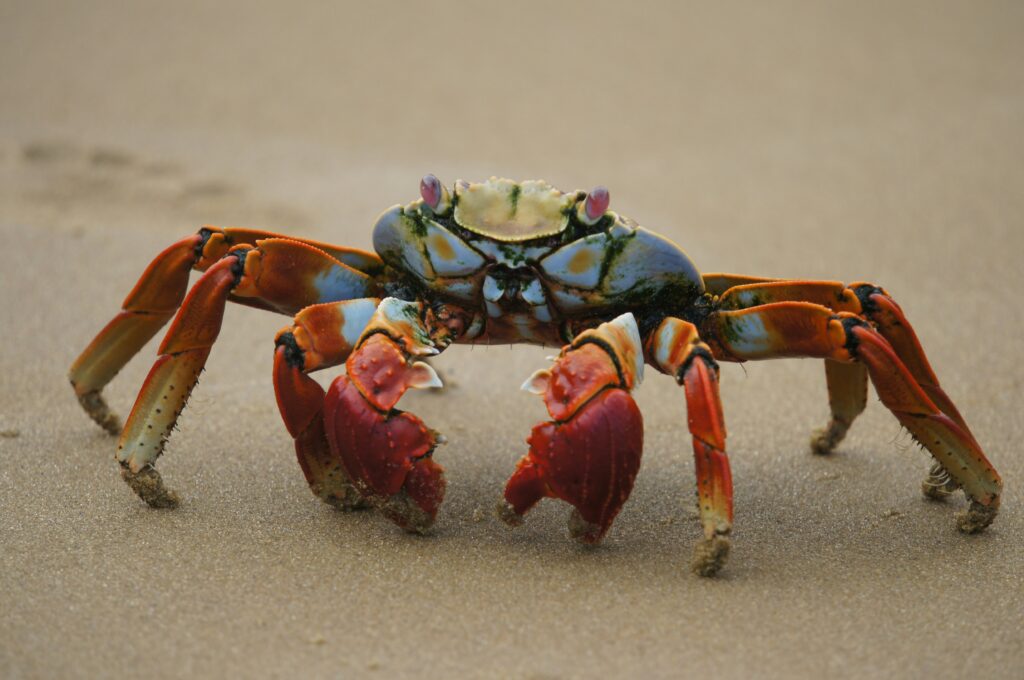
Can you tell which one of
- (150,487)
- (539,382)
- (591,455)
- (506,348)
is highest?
(539,382)

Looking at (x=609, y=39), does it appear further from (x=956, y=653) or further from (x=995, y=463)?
(x=956, y=653)

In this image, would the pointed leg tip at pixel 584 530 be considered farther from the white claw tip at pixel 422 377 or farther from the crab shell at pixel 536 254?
the crab shell at pixel 536 254

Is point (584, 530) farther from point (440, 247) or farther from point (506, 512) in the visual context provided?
point (440, 247)

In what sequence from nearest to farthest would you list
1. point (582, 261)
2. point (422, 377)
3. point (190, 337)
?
point (422, 377)
point (582, 261)
point (190, 337)

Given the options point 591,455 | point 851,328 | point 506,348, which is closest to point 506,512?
point 591,455

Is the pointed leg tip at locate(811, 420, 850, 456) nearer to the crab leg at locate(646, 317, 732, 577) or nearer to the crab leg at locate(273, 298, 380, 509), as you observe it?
the crab leg at locate(646, 317, 732, 577)

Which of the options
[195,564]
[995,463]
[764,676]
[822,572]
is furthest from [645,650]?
[995,463]
